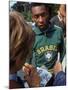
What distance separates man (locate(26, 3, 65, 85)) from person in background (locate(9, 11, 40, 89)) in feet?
0.15

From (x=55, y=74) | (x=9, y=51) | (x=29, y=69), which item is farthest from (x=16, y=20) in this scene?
(x=55, y=74)

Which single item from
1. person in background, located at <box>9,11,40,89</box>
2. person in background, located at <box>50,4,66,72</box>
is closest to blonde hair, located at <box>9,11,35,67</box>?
person in background, located at <box>9,11,40,89</box>

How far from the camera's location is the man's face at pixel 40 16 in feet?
4.49

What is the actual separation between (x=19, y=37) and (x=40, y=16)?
8.1 inches

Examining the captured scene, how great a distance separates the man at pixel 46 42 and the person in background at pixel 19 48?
46 millimetres

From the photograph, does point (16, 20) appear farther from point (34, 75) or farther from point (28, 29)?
point (34, 75)

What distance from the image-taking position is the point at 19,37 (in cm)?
135

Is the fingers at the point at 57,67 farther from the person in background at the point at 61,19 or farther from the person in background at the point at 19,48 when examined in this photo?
the person in background at the point at 19,48

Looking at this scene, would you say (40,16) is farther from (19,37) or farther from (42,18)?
(19,37)

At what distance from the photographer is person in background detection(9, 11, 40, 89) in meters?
1.33

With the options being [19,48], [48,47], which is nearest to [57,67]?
[48,47]

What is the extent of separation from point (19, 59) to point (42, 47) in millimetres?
178

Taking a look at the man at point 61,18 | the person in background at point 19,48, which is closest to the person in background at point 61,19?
the man at point 61,18

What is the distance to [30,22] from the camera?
136 centimetres
